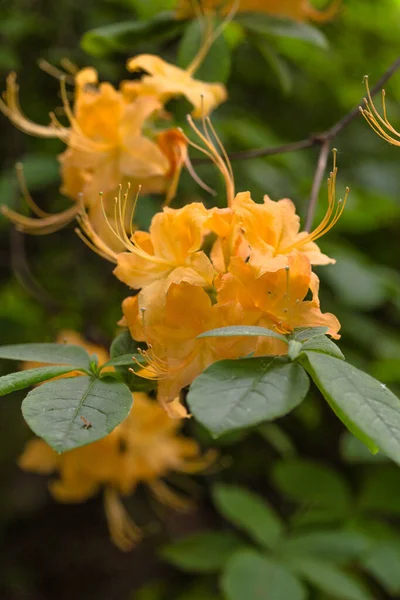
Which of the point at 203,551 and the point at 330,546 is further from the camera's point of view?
the point at 203,551

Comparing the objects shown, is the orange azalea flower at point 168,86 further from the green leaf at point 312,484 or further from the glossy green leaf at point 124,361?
the green leaf at point 312,484

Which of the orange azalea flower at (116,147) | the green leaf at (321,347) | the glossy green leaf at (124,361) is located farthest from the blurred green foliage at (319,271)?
the green leaf at (321,347)

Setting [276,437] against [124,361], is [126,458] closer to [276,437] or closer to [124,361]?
[276,437]

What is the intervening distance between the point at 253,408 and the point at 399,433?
4.8 inches

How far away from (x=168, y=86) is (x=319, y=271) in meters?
0.72

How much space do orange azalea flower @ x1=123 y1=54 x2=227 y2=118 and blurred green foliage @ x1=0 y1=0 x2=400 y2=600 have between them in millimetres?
74

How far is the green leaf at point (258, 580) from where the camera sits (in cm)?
136

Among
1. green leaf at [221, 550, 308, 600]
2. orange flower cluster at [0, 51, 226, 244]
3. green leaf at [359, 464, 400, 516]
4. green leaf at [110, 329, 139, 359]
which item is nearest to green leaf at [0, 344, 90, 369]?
green leaf at [110, 329, 139, 359]

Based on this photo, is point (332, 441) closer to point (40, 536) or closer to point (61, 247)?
point (61, 247)

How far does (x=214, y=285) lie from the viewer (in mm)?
799

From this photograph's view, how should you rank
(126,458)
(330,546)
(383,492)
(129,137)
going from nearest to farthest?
(129,137)
(330,546)
(126,458)
(383,492)

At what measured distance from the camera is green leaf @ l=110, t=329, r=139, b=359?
82cm

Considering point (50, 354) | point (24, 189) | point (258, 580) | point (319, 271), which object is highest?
point (50, 354)

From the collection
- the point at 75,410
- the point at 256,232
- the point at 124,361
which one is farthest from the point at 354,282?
the point at 75,410
